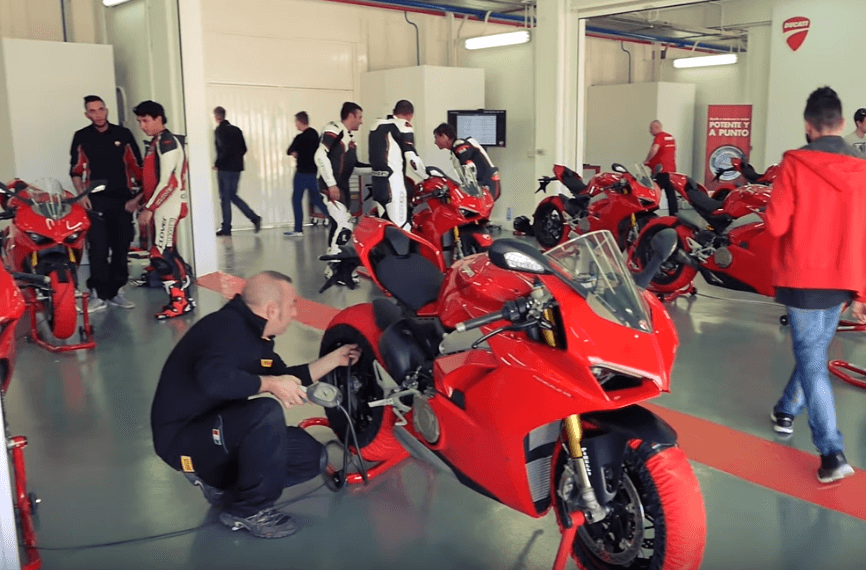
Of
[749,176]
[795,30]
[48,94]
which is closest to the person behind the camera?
[749,176]

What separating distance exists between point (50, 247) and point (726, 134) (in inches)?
500

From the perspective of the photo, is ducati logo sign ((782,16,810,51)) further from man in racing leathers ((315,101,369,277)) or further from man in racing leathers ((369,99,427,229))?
man in racing leathers ((315,101,369,277))

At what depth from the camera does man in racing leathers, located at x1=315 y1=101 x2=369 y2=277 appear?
7461mm

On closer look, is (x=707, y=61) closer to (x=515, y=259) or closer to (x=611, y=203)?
(x=611, y=203)

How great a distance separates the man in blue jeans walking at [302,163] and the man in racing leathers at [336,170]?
3.45 metres

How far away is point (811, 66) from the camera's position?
980 centimetres

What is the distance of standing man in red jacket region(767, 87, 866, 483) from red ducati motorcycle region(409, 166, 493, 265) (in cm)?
396

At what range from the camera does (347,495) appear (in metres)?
3.13

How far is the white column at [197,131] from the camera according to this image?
7406 millimetres

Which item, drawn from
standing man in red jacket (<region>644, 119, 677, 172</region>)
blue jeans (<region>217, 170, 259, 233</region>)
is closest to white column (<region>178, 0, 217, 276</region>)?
blue jeans (<region>217, 170, 259, 233</region>)

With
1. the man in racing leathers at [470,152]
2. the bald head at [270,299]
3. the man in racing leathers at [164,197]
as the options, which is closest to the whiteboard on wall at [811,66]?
the man in racing leathers at [470,152]

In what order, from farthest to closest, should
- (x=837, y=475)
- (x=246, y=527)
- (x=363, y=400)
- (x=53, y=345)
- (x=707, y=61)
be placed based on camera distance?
(x=707, y=61), (x=53, y=345), (x=363, y=400), (x=837, y=475), (x=246, y=527)

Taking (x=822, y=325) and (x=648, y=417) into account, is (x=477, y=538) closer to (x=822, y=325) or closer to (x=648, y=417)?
(x=648, y=417)

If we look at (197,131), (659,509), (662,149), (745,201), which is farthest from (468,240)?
(662,149)
